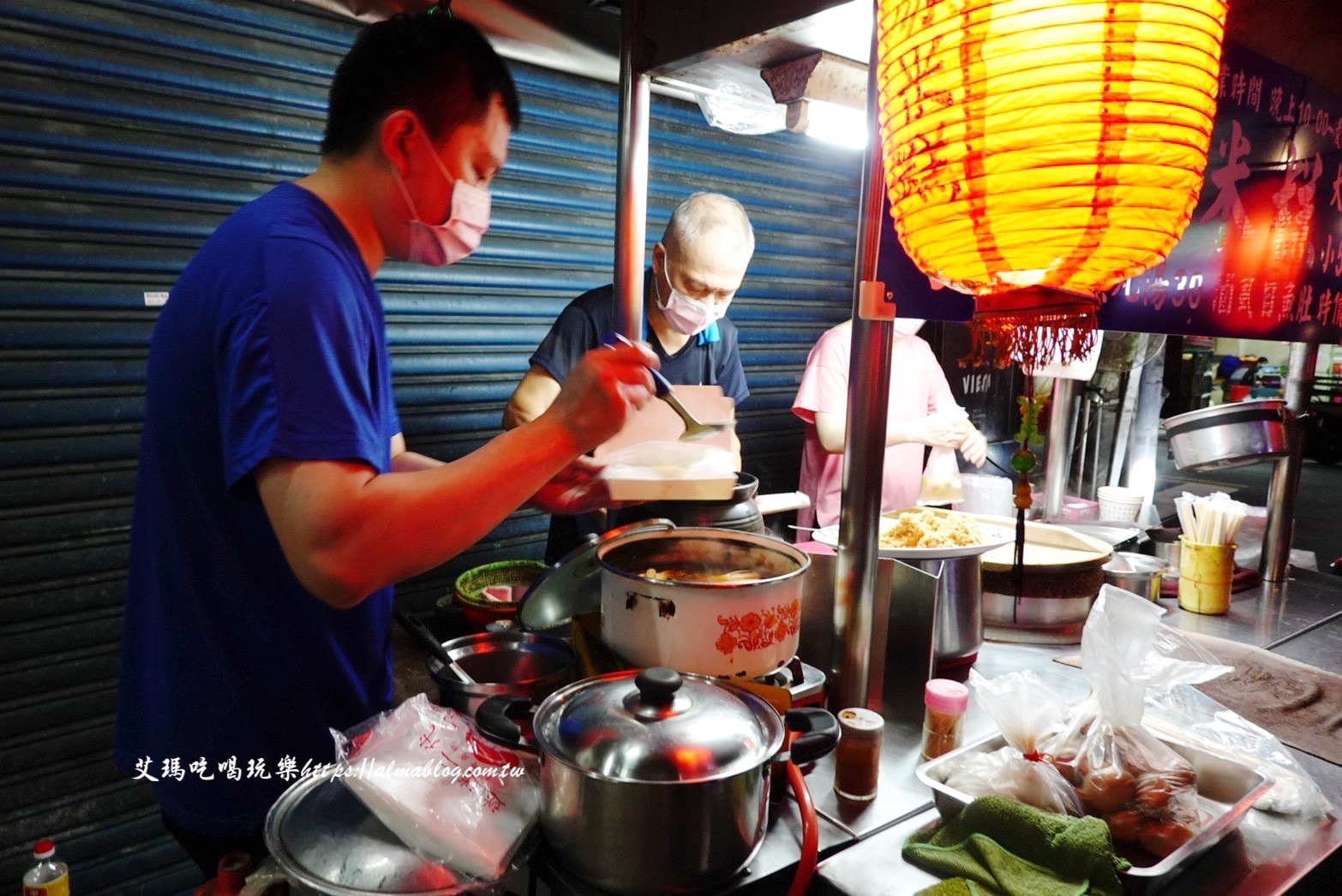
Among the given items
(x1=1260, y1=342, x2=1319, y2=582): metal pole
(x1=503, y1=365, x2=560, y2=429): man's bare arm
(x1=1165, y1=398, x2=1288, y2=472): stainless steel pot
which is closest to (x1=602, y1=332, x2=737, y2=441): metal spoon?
(x1=503, y1=365, x2=560, y2=429): man's bare arm

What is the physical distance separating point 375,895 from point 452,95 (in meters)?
1.40

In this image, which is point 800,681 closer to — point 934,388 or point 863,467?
point 863,467

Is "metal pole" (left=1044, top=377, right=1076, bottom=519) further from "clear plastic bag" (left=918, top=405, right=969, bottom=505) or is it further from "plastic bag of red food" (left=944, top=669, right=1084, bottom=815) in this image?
"plastic bag of red food" (left=944, top=669, right=1084, bottom=815)

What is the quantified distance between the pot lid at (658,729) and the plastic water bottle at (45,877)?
1971 millimetres

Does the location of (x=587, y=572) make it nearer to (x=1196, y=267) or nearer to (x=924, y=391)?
(x=1196, y=267)

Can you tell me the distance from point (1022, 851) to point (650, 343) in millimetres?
2696

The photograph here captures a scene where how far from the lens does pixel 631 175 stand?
262 cm

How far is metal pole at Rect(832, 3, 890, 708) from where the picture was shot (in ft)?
5.98

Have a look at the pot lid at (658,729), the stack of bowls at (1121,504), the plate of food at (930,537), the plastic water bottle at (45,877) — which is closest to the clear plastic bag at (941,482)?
the plate of food at (930,537)

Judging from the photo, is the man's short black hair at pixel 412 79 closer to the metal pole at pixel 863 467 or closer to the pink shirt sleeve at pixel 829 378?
the metal pole at pixel 863 467

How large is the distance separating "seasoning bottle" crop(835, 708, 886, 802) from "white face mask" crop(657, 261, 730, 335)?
2196mm

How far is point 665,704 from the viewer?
1282mm

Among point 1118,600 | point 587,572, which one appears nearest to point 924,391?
point 1118,600

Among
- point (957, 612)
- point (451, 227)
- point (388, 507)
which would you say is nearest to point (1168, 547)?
point (957, 612)
